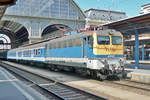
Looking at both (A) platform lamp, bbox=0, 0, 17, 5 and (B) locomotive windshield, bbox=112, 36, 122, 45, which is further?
(B) locomotive windshield, bbox=112, 36, 122, 45

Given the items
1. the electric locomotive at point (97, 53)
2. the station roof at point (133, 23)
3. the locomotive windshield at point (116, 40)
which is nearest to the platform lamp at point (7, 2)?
the electric locomotive at point (97, 53)

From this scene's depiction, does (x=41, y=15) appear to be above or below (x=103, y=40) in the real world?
above

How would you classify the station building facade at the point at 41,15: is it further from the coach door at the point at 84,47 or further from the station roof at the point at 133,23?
the coach door at the point at 84,47

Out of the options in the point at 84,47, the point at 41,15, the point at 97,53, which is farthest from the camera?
the point at 41,15

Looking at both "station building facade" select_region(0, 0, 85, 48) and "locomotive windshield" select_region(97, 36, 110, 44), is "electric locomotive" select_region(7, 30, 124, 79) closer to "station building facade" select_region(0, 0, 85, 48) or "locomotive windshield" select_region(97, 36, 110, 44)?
"locomotive windshield" select_region(97, 36, 110, 44)

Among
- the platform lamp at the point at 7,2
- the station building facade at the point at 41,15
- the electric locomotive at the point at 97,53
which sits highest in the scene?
the station building facade at the point at 41,15

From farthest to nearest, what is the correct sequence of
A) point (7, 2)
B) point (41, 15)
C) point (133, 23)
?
point (41, 15)
point (133, 23)
point (7, 2)

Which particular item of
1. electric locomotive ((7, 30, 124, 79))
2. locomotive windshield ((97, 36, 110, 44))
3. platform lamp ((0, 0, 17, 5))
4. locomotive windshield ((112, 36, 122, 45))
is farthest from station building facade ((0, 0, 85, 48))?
platform lamp ((0, 0, 17, 5))

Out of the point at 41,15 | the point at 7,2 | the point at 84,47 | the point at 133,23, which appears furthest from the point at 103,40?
the point at 41,15

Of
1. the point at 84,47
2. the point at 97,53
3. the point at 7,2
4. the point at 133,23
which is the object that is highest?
the point at 133,23

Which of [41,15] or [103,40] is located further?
[41,15]

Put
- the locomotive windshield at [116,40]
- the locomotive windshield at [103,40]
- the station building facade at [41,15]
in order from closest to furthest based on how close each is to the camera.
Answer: the locomotive windshield at [103,40]
the locomotive windshield at [116,40]
the station building facade at [41,15]

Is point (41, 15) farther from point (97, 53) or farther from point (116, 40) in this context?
point (97, 53)

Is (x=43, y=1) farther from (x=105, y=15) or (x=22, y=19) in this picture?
(x=105, y=15)
